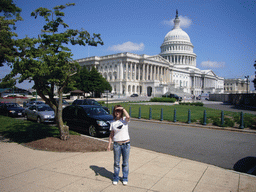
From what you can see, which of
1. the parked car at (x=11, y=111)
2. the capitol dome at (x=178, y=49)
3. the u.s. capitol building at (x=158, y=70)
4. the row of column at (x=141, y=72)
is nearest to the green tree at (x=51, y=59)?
the parked car at (x=11, y=111)

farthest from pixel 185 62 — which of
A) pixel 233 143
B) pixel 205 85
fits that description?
pixel 233 143

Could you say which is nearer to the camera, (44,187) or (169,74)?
(44,187)

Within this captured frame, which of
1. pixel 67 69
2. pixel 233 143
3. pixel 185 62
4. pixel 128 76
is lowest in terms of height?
pixel 233 143

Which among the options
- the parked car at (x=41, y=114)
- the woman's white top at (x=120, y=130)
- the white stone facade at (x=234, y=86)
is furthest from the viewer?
the white stone facade at (x=234, y=86)

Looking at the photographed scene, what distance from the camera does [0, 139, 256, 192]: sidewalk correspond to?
16.7 ft

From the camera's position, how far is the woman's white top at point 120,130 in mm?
5227

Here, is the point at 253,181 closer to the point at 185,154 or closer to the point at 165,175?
the point at 165,175

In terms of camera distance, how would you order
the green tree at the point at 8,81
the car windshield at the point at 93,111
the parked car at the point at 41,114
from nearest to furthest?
1. the green tree at the point at 8,81
2. the car windshield at the point at 93,111
3. the parked car at the point at 41,114

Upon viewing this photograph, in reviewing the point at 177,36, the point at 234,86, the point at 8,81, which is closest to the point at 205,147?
the point at 8,81

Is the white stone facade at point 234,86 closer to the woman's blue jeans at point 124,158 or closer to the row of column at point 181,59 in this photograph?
the row of column at point 181,59

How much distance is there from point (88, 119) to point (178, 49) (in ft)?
416

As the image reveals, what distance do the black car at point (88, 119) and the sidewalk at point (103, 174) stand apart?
4127 millimetres

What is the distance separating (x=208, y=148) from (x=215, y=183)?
4425 mm

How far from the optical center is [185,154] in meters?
8.52
